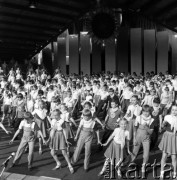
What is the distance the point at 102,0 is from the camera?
27875 millimetres

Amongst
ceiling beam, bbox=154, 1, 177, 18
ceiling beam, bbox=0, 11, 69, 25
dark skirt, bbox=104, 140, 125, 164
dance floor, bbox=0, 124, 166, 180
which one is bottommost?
dance floor, bbox=0, 124, 166, 180

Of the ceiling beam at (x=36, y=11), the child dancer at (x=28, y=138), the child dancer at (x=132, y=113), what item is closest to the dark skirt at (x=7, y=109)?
the child dancer at (x=28, y=138)

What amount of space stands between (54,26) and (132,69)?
7.53 m

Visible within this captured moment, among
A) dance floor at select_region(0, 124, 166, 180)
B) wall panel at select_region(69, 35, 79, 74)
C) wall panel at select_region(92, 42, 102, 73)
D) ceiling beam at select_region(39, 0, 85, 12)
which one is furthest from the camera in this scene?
wall panel at select_region(69, 35, 79, 74)

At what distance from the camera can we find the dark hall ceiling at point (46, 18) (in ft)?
81.5

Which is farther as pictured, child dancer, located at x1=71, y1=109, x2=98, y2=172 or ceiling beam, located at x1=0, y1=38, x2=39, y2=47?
ceiling beam, located at x1=0, y1=38, x2=39, y2=47

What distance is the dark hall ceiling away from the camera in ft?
81.5

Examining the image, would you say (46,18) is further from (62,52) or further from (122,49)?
(122,49)

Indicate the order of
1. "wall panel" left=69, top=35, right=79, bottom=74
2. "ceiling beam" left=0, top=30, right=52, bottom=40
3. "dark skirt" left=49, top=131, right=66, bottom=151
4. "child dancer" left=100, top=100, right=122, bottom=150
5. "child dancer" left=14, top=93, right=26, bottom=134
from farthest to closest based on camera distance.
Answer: "wall panel" left=69, top=35, right=79, bottom=74 < "ceiling beam" left=0, top=30, right=52, bottom=40 < "child dancer" left=14, top=93, right=26, bottom=134 < "child dancer" left=100, top=100, right=122, bottom=150 < "dark skirt" left=49, top=131, right=66, bottom=151

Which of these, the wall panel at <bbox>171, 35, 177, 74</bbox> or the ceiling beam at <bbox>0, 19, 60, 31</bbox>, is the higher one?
the ceiling beam at <bbox>0, 19, 60, 31</bbox>

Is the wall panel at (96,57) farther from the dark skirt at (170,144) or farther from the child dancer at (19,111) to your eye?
the dark skirt at (170,144)

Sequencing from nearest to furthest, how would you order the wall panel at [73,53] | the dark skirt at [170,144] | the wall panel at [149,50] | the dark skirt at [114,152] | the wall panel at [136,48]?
the dark skirt at [170,144]
the dark skirt at [114,152]
the wall panel at [149,50]
the wall panel at [136,48]
the wall panel at [73,53]

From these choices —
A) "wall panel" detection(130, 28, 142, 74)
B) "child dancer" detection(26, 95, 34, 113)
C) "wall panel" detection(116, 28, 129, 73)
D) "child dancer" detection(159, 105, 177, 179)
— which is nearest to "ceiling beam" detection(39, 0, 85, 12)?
"wall panel" detection(116, 28, 129, 73)

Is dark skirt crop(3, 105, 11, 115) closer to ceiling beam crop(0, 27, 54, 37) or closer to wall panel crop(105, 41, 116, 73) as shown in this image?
ceiling beam crop(0, 27, 54, 37)
